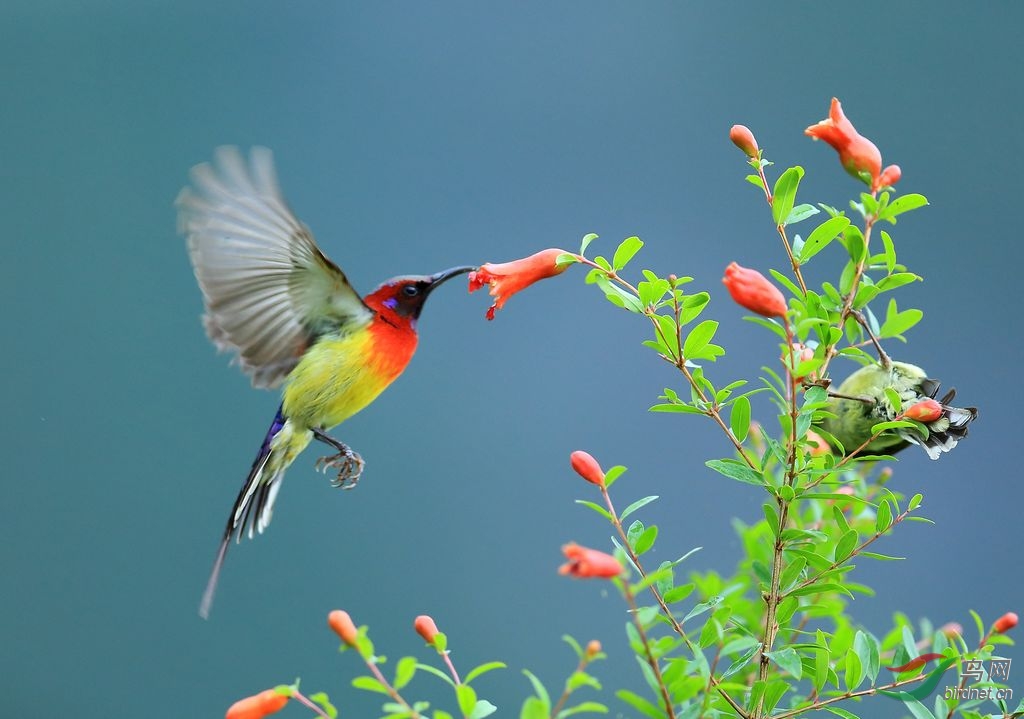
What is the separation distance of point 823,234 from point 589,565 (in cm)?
37

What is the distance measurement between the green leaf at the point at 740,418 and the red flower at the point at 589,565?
29 centimetres

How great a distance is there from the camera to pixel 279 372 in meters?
1.11

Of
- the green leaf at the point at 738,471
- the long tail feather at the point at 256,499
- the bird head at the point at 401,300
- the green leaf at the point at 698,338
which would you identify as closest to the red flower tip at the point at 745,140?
the green leaf at the point at 698,338

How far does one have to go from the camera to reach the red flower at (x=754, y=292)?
658 millimetres

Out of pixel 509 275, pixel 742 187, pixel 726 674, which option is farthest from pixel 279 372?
pixel 742 187

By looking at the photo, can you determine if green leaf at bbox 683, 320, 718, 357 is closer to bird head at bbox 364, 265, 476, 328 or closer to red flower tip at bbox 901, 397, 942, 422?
red flower tip at bbox 901, 397, 942, 422

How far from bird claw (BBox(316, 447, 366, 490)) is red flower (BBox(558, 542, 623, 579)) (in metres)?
0.56

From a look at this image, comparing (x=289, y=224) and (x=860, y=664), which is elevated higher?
(x=289, y=224)

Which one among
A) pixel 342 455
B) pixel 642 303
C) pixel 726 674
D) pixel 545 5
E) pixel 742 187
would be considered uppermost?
pixel 545 5

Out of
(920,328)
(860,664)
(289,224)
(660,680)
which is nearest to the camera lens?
(660,680)

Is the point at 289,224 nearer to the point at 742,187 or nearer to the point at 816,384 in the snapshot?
the point at 816,384

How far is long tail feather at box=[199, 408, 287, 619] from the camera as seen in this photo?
3.56 feet

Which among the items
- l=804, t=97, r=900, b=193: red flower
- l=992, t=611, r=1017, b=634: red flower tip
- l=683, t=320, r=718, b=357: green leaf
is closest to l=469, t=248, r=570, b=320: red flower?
l=683, t=320, r=718, b=357: green leaf

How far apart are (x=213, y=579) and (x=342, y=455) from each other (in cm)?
19
